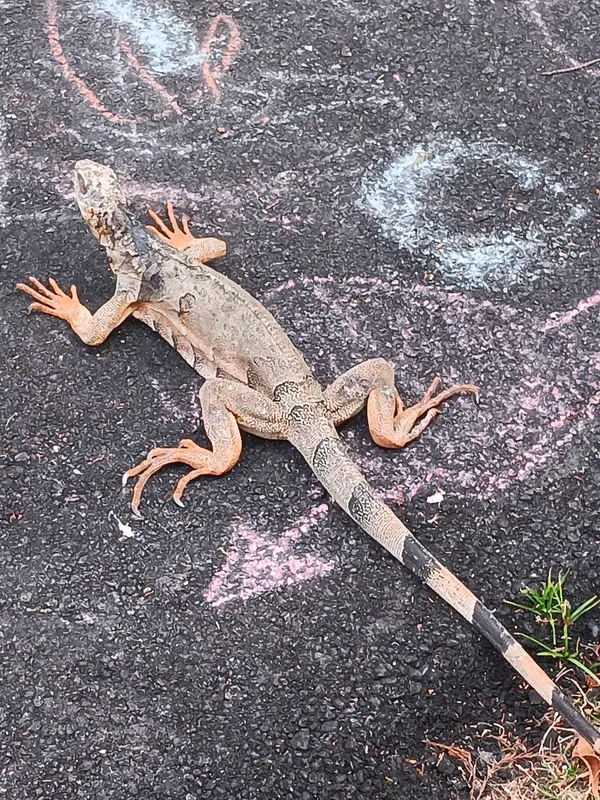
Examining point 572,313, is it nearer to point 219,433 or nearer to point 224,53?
point 219,433

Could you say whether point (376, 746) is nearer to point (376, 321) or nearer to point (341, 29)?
point (376, 321)

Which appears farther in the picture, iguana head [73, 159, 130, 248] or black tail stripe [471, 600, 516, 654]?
iguana head [73, 159, 130, 248]

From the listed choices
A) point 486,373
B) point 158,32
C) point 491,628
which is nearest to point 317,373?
point 486,373

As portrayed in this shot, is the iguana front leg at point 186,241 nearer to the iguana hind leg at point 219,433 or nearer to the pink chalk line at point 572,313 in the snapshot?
the iguana hind leg at point 219,433

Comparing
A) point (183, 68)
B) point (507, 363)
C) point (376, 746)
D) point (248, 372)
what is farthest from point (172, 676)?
point (183, 68)

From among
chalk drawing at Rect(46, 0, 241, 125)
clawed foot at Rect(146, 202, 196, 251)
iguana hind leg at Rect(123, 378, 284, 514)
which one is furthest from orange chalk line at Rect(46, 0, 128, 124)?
iguana hind leg at Rect(123, 378, 284, 514)

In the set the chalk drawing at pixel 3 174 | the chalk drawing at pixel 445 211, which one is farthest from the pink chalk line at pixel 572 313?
the chalk drawing at pixel 3 174

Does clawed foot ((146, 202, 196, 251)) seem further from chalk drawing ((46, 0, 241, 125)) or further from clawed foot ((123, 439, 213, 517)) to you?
clawed foot ((123, 439, 213, 517))
